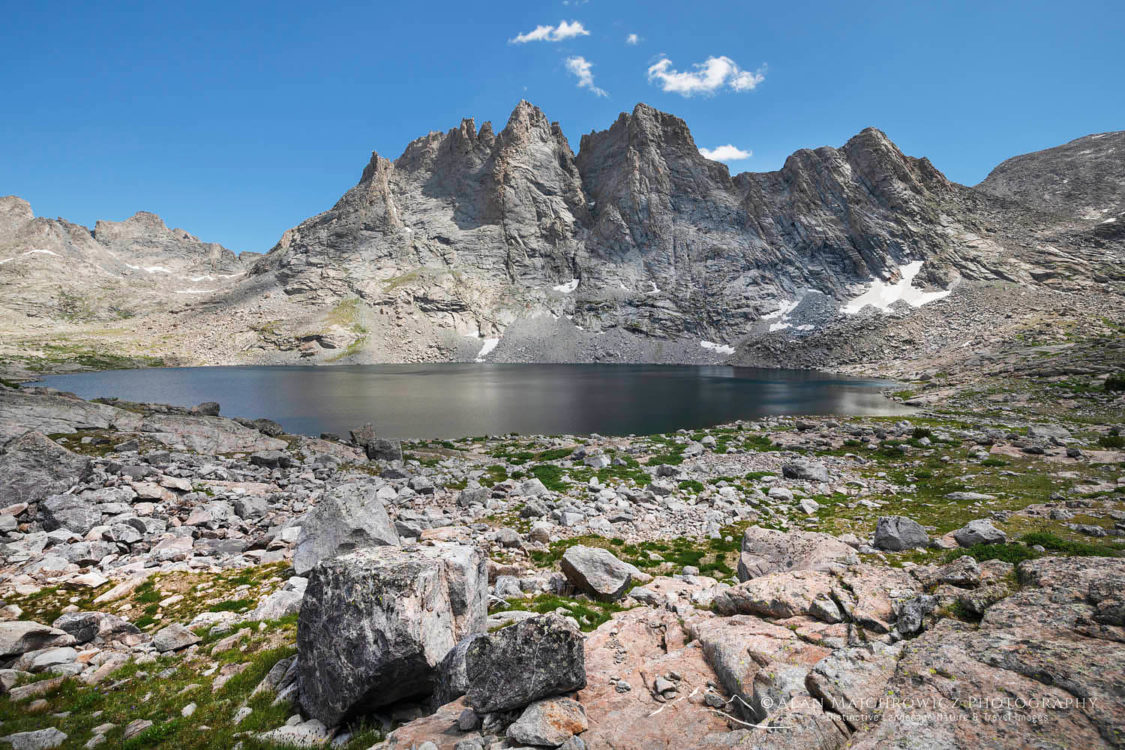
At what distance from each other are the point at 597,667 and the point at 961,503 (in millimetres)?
20375

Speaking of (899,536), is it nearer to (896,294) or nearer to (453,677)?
(453,677)

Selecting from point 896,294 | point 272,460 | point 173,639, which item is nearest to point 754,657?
point 173,639

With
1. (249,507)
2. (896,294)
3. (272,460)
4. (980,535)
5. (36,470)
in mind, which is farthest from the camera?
(896,294)

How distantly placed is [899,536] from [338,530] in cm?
1655

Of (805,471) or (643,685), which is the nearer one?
(643,685)

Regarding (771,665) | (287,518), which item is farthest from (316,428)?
(771,665)

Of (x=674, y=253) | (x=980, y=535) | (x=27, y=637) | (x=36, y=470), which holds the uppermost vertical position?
(x=674, y=253)

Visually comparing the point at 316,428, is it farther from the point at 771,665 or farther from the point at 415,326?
the point at 415,326

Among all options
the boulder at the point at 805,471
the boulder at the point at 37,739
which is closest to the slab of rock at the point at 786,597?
the boulder at the point at 37,739

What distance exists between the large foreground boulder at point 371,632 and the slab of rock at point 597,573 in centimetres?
450

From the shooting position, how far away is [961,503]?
18.9m

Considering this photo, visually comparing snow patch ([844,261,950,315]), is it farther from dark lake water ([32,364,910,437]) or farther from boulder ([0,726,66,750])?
boulder ([0,726,66,750])

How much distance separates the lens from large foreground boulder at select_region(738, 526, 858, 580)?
10.9 meters

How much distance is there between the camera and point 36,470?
53.5ft
